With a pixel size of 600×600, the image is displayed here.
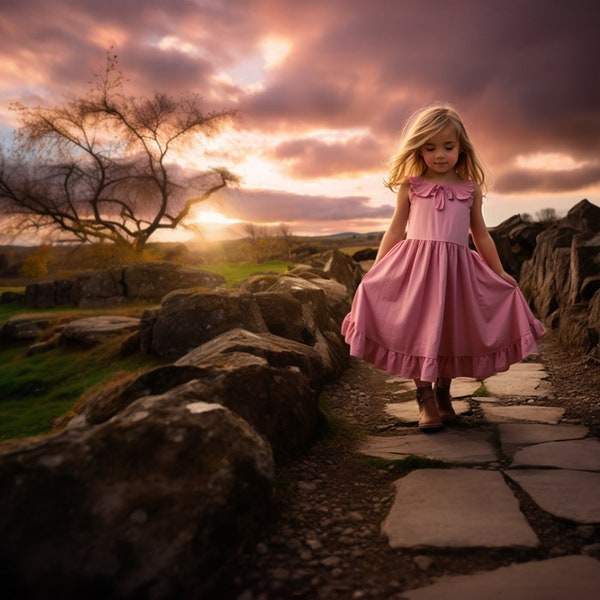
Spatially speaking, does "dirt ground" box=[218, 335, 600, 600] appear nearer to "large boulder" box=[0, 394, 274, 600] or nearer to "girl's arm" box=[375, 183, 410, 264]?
"large boulder" box=[0, 394, 274, 600]

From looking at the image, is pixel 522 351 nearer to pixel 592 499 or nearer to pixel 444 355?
pixel 444 355

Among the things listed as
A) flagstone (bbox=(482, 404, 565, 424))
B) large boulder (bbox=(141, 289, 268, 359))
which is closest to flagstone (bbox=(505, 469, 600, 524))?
flagstone (bbox=(482, 404, 565, 424))

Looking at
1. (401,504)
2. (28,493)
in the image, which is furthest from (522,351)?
(28,493)

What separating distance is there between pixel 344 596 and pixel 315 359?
250 centimetres

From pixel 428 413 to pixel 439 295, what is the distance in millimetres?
818

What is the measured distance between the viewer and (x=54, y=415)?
5.82 m

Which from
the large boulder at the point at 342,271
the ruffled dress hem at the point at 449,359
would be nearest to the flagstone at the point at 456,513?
the ruffled dress hem at the point at 449,359

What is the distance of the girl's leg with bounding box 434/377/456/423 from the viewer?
3705mm

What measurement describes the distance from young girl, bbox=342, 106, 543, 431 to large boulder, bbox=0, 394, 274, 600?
5.48 feet

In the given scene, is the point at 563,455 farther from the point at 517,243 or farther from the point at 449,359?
the point at 517,243

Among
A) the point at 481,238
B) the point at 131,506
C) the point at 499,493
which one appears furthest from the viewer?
the point at 481,238

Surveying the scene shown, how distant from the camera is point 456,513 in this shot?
2281 mm

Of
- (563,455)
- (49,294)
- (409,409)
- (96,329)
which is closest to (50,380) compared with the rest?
(96,329)

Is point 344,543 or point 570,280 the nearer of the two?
point 344,543
